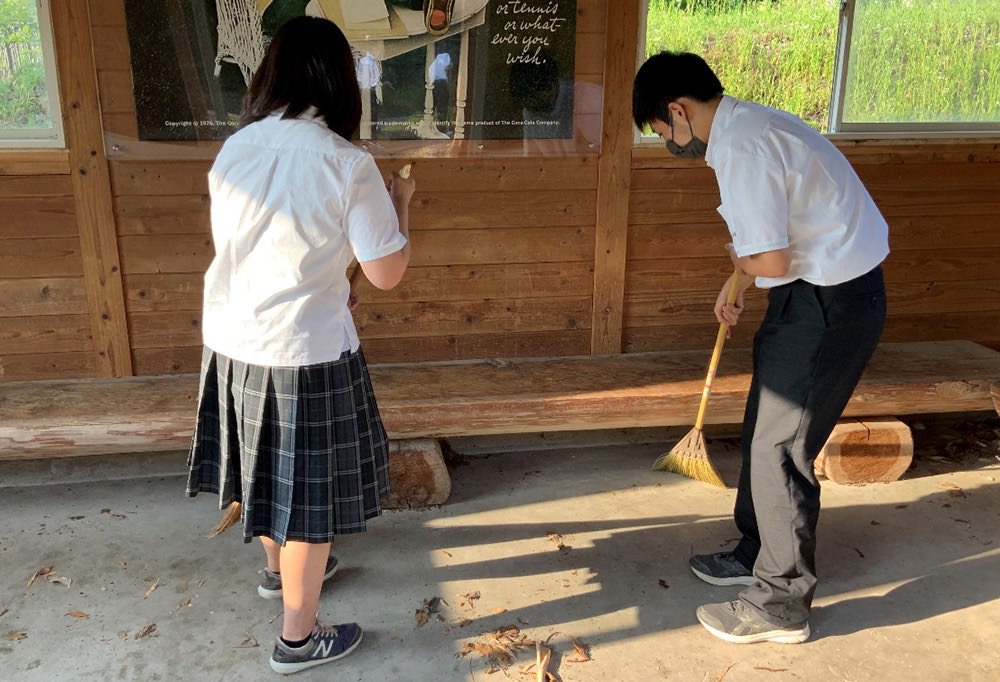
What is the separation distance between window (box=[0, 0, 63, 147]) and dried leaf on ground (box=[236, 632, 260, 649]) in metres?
2.12

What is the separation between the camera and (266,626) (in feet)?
8.82

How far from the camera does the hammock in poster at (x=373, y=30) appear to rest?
3.40m

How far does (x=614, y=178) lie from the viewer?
12.8 feet

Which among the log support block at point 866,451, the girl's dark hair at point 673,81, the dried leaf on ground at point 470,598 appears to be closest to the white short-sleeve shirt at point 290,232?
the girl's dark hair at point 673,81

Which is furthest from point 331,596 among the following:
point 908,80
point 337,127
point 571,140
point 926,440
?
point 908,80

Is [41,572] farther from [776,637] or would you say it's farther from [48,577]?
[776,637]

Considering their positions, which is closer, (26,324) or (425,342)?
(26,324)

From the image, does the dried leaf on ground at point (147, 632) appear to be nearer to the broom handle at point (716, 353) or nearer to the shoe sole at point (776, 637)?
the shoe sole at point (776, 637)

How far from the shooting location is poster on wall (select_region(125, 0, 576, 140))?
3379 mm

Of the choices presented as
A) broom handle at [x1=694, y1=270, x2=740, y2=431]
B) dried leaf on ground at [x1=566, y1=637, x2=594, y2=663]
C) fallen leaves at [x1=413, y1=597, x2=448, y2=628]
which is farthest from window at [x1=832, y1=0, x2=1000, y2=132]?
fallen leaves at [x1=413, y1=597, x2=448, y2=628]

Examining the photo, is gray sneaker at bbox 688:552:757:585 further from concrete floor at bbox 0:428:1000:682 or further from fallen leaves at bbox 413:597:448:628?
fallen leaves at bbox 413:597:448:628

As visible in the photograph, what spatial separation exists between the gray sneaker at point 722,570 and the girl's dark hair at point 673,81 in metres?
1.56

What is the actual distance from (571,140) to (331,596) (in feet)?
7.19

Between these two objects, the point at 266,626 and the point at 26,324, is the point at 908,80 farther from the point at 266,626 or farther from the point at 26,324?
the point at 26,324
